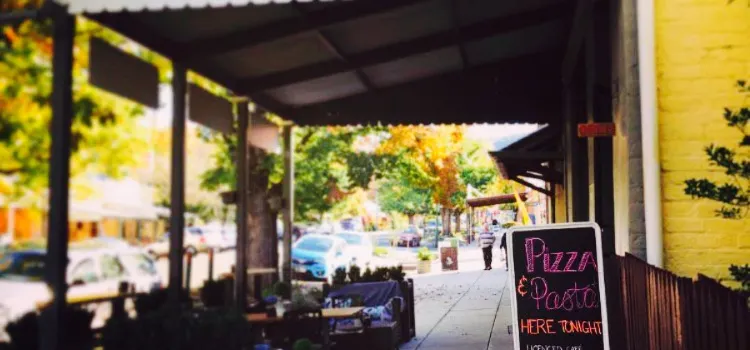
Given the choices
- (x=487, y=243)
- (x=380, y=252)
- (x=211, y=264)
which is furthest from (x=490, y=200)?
(x=211, y=264)

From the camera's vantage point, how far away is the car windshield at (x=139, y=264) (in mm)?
6418

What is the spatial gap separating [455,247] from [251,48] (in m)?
6.03

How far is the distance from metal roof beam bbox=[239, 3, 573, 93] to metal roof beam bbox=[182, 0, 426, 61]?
1.51 meters

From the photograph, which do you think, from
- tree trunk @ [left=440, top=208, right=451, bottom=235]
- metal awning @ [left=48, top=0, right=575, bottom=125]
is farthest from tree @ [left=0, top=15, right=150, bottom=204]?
tree trunk @ [left=440, top=208, right=451, bottom=235]

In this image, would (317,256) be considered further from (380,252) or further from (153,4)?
(153,4)

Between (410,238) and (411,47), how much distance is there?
504cm

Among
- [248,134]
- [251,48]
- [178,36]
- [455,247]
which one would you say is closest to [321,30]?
[251,48]

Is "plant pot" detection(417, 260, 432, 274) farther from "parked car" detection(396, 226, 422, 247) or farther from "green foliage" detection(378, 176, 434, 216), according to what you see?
"green foliage" detection(378, 176, 434, 216)

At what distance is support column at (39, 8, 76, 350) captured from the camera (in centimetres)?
506

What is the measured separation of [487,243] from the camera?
10359 millimetres

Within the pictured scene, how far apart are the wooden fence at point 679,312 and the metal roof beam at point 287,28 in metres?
3.15

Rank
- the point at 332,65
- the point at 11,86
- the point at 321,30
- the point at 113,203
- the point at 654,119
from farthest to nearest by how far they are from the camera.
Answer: the point at 332,65
the point at 321,30
the point at 113,203
the point at 11,86
the point at 654,119

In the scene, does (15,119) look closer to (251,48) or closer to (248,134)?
(251,48)

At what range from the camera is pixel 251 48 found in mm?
6973
